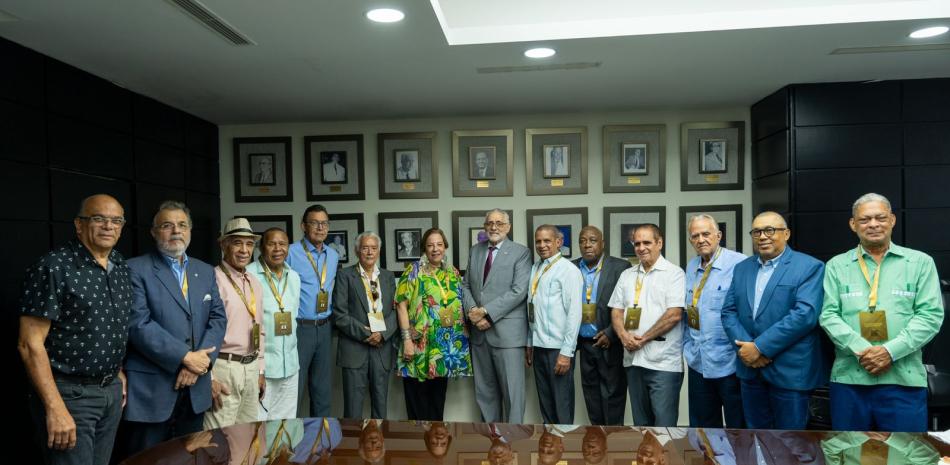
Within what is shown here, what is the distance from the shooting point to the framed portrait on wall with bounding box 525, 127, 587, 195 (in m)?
5.23

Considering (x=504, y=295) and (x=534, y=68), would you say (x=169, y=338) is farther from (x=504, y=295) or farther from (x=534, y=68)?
(x=534, y=68)

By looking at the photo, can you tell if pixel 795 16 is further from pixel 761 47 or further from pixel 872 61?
pixel 872 61

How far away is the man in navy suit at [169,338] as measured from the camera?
290 cm

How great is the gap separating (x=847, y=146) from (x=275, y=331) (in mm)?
4232

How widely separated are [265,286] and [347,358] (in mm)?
932

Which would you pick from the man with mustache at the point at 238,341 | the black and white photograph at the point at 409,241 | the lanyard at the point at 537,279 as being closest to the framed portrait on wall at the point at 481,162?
the black and white photograph at the point at 409,241

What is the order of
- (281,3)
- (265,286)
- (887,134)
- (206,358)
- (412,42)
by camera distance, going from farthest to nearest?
(887,134)
(265,286)
(412,42)
(206,358)
(281,3)

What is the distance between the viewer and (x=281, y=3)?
9.15 feet

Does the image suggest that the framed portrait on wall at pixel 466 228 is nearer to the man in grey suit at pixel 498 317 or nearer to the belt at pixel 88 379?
the man in grey suit at pixel 498 317

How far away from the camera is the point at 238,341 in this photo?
3.40 m

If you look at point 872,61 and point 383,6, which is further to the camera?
point 872,61

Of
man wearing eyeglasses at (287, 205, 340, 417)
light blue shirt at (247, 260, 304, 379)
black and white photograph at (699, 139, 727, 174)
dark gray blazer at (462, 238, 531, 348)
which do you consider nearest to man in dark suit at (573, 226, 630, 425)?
dark gray blazer at (462, 238, 531, 348)

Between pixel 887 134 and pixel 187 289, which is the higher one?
pixel 887 134

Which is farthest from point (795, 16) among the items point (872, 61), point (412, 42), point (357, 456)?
point (357, 456)
